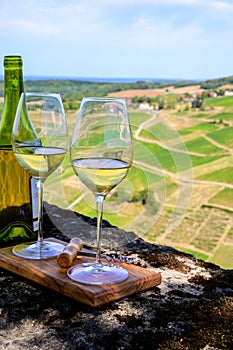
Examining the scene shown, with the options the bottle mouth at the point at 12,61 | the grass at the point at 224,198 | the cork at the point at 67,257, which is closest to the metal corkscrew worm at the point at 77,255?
the cork at the point at 67,257

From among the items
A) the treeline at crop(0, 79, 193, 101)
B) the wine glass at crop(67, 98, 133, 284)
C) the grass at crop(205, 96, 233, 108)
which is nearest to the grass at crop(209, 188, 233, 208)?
the grass at crop(205, 96, 233, 108)

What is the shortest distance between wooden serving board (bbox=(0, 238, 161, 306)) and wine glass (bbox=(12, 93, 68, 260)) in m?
0.05

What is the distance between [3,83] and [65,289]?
65cm

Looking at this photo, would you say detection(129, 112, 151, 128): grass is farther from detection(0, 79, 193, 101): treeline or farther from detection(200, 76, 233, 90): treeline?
detection(200, 76, 233, 90): treeline

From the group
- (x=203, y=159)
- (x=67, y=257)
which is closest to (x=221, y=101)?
(x=203, y=159)

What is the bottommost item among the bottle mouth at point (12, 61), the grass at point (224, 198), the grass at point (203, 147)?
the grass at point (224, 198)

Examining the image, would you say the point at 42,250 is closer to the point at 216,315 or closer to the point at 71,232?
the point at 71,232

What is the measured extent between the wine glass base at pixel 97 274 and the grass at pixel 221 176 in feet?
25.0

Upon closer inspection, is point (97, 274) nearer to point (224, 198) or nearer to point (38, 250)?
point (38, 250)

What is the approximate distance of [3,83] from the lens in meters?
1.24

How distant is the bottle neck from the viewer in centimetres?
118

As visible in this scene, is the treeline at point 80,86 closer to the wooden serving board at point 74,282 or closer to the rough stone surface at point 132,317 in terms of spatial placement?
the wooden serving board at point 74,282

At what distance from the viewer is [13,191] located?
1.25 metres

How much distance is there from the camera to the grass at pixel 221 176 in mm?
8406
